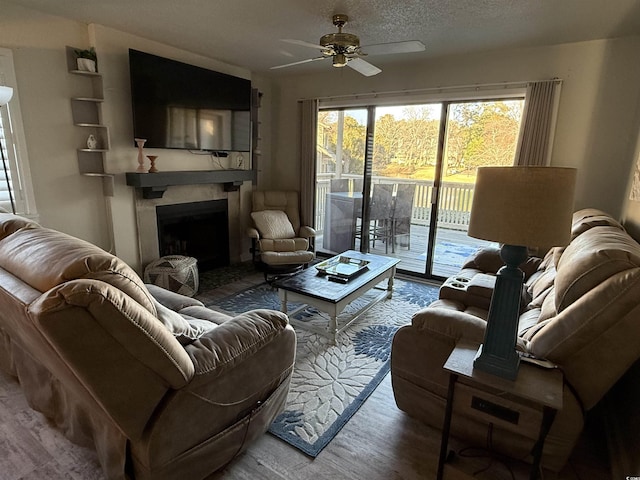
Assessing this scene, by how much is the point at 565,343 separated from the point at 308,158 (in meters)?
4.01

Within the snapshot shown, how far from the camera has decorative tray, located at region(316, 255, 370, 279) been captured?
309cm

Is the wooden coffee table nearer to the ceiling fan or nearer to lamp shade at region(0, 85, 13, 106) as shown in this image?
the ceiling fan

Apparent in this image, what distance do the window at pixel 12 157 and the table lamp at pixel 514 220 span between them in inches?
138

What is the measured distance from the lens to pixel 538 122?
346cm

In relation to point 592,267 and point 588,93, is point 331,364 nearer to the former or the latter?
point 592,267

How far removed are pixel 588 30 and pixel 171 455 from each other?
4.18 m

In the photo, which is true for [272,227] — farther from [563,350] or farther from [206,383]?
[563,350]

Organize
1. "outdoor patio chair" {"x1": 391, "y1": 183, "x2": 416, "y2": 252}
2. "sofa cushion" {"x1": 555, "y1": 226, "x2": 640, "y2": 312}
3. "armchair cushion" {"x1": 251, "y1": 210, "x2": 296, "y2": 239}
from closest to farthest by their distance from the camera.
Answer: "sofa cushion" {"x1": 555, "y1": 226, "x2": 640, "y2": 312} < "armchair cushion" {"x1": 251, "y1": 210, "x2": 296, "y2": 239} < "outdoor patio chair" {"x1": 391, "y1": 183, "x2": 416, "y2": 252}

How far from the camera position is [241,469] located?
169 centimetres

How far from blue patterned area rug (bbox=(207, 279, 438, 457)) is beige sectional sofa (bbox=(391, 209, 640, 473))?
41 centimetres

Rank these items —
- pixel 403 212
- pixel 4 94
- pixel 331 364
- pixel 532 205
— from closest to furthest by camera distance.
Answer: pixel 532 205, pixel 4 94, pixel 331 364, pixel 403 212

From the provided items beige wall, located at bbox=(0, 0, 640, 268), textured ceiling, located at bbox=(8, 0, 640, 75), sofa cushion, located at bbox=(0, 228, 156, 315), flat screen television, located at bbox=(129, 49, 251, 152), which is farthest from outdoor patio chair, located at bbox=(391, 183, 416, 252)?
sofa cushion, located at bbox=(0, 228, 156, 315)

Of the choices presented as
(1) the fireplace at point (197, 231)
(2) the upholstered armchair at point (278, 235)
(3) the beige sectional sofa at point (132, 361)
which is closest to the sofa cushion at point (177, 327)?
(3) the beige sectional sofa at point (132, 361)

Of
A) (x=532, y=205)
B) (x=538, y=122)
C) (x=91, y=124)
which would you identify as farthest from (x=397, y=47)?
(x=91, y=124)
